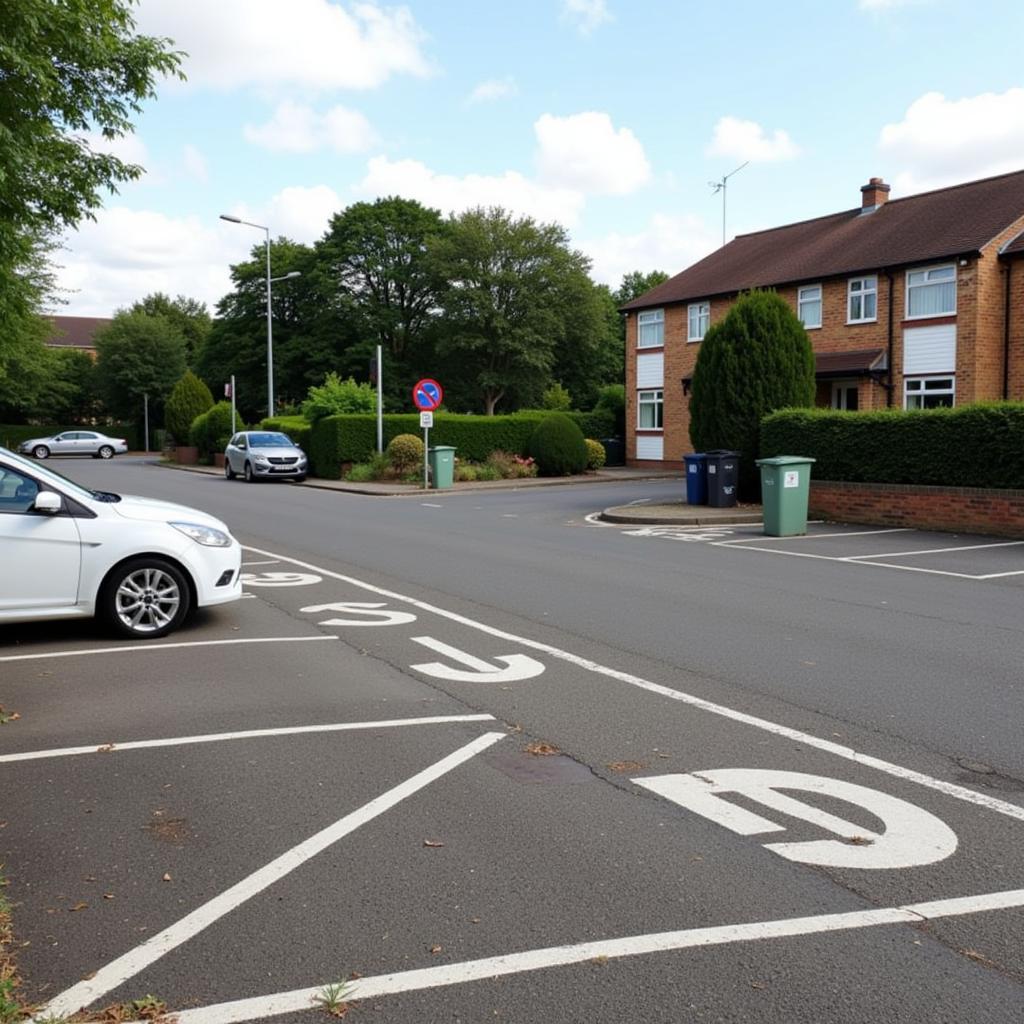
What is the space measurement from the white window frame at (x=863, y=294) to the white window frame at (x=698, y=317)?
571 centimetres

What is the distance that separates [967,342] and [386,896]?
28.0 m

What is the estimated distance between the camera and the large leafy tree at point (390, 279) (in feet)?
198

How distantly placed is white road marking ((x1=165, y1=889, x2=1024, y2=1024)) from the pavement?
15649mm

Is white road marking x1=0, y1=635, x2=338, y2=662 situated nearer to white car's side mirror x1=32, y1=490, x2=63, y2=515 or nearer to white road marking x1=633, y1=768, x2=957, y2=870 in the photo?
white car's side mirror x1=32, y1=490, x2=63, y2=515

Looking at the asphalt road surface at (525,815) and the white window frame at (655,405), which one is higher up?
the white window frame at (655,405)

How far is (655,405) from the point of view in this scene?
130 feet

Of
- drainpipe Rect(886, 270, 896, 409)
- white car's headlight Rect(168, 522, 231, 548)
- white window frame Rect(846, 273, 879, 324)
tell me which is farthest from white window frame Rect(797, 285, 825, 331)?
white car's headlight Rect(168, 522, 231, 548)

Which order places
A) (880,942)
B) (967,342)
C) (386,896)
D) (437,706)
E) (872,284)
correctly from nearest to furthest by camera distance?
(880,942)
(386,896)
(437,706)
(967,342)
(872,284)

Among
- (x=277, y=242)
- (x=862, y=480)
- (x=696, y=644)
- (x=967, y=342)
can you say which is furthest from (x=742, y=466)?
(x=277, y=242)

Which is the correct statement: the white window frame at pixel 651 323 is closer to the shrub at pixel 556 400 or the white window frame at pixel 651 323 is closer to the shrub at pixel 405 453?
the shrub at pixel 405 453

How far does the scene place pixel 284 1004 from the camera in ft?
9.89

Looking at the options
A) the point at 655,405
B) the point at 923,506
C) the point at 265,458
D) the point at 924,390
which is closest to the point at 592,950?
the point at 923,506

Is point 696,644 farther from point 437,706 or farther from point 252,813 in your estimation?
point 252,813

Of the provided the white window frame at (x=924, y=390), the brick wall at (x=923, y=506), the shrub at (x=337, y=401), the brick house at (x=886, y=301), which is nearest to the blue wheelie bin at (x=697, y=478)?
the brick wall at (x=923, y=506)
